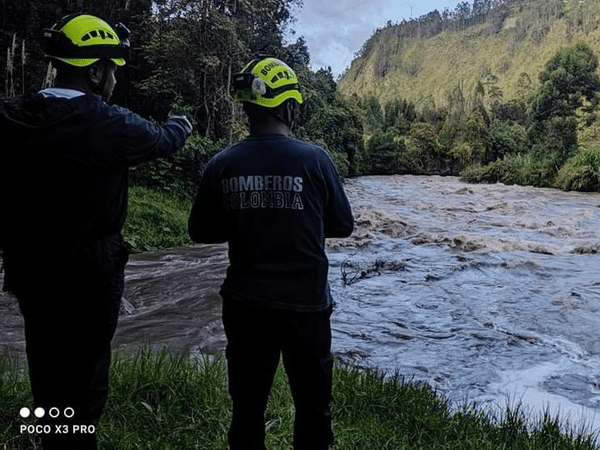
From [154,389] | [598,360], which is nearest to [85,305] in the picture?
[154,389]

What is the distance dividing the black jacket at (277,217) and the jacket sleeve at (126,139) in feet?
0.87

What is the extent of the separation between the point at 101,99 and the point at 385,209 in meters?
17.1

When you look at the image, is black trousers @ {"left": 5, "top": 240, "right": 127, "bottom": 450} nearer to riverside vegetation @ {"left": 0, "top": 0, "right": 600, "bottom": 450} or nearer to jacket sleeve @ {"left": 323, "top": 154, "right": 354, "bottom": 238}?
riverside vegetation @ {"left": 0, "top": 0, "right": 600, "bottom": 450}

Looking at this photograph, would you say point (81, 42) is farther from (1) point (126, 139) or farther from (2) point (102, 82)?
(1) point (126, 139)

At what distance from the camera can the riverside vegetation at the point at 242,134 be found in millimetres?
3303

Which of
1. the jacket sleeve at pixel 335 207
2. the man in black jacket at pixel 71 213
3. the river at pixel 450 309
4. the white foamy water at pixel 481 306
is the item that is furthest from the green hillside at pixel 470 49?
the man in black jacket at pixel 71 213

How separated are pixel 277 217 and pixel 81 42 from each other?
40.8 inches

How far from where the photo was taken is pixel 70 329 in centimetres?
226

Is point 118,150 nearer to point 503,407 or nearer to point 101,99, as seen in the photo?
point 101,99

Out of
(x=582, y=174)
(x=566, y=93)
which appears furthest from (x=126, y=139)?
(x=566, y=93)

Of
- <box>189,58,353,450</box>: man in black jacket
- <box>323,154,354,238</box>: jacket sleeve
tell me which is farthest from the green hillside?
<box>189,58,353,450</box>: man in black jacket

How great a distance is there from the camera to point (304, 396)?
2.42 m

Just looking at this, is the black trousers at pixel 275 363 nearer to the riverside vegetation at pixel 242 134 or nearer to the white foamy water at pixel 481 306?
the riverside vegetation at pixel 242 134

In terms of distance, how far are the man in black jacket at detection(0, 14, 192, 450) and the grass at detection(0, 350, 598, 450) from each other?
0.71m
